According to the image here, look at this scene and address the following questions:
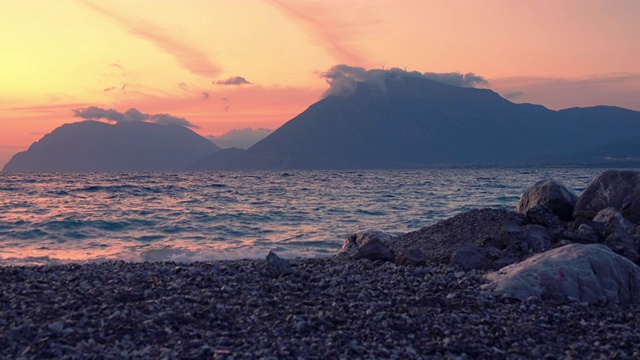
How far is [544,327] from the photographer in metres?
9.32

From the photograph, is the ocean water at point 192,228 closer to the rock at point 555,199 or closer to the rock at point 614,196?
the rock at point 555,199

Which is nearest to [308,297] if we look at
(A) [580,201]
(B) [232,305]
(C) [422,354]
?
(B) [232,305]

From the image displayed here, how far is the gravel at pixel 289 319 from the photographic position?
7.98m

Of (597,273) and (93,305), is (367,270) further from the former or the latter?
(93,305)

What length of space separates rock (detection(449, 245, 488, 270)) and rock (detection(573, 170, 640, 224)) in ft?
23.2

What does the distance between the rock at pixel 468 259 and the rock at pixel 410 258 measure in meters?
0.70

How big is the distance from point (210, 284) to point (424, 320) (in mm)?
4240

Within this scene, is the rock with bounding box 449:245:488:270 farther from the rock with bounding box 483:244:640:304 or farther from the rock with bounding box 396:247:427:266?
the rock with bounding box 483:244:640:304

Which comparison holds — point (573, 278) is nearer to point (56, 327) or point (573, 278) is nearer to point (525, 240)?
point (525, 240)

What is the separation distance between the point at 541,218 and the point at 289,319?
39.5 feet

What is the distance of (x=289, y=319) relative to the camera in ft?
29.8

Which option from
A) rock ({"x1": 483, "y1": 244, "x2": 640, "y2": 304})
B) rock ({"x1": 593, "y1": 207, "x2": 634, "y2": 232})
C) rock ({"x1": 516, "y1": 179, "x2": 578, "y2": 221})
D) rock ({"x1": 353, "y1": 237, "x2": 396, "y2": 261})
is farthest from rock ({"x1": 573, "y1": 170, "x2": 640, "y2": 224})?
rock ({"x1": 483, "y1": 244, "x2": 640, "y2": 304})

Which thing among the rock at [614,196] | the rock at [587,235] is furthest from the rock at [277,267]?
the rock at [614,196]

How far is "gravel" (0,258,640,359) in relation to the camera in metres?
7.98
